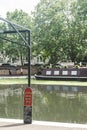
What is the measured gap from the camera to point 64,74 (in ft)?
115

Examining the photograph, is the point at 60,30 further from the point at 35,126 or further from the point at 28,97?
the point at 35,126

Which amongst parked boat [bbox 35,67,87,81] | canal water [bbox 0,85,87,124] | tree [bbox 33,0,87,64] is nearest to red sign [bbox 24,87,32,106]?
canal water [bbox 0,85,87,124]

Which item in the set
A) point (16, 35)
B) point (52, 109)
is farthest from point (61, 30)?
point (52, 109)

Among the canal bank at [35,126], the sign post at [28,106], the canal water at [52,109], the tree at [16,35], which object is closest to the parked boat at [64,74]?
the tree at [16,35]

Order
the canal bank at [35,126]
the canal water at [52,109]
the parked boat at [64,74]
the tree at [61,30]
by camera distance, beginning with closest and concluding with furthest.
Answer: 1. the canal bank at [35,126]
2. the canal water at [52,109]
3. the parked boat at [64,74]
4. the tree at [61,30]

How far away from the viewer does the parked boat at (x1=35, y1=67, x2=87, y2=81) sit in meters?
33.6

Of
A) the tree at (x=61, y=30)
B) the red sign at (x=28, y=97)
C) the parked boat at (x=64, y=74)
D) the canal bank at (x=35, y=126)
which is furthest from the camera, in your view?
the tree at (x=61, y=30)

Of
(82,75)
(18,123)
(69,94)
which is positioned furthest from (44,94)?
(82,75)

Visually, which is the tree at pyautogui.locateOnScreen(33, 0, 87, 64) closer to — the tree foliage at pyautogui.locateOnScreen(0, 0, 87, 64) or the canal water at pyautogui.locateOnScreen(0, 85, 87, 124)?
the tree foliage at pyautogui.locateOnScreen(0, 0, 87, 64)

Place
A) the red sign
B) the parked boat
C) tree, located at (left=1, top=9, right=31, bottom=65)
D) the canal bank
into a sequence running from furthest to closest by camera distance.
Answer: tree, located at (left=1, top=9, right=31, bottom=65), the parked boat, the red sign, the canal bank

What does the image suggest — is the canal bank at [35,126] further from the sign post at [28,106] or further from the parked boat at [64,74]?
the parked boat at [64,74]

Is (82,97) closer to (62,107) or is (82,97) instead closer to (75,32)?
(62,107)

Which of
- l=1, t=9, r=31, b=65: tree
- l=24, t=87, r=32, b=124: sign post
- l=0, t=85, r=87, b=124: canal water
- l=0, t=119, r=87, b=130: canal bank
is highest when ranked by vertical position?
l=1, t=9, r=31, b=65: tree

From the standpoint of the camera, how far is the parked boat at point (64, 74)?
33638mm
